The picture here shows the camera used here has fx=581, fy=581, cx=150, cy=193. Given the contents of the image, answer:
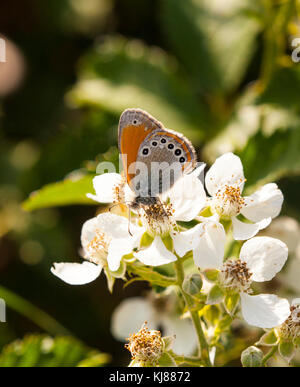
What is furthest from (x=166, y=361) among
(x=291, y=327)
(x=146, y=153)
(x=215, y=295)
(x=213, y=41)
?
(x=213, y=41)

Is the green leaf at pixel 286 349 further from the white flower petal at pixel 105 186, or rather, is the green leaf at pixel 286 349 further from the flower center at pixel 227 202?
the white flower petal at pixel 105 186

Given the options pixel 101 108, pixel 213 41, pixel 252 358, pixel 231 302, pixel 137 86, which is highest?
pixel 213 41

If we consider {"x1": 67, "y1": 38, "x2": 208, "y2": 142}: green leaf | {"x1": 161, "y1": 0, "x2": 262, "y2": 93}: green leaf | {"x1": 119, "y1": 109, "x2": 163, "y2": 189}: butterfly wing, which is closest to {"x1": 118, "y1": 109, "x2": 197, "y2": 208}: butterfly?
{"x1": 119, "y1": 109, "x2": 163, "y2": 189}: butterfly wing

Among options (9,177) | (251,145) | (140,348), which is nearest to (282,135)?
(251,145)

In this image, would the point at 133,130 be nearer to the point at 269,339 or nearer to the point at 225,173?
the point at 225,173

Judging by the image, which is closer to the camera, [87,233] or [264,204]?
[264,204]

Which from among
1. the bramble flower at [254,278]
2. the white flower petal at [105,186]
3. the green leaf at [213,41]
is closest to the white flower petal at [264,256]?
the bramble flower at [254,278]

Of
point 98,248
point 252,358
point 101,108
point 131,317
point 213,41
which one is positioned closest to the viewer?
point 252,358
